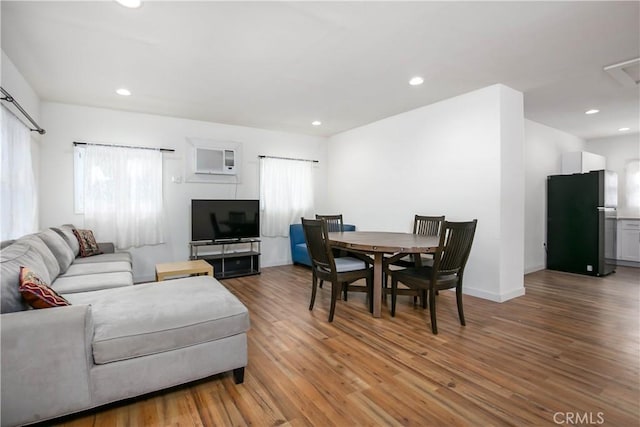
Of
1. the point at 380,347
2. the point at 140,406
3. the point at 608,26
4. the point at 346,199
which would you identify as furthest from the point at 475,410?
the point at 346,199

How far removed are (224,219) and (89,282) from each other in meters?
2.34

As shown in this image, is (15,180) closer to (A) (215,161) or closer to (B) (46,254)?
(B) (46,254)

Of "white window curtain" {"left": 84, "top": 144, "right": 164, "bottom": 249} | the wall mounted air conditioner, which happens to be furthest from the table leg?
"white window curtain" {"left": 84, "top": 144, "right": 164, "bottom": 249}

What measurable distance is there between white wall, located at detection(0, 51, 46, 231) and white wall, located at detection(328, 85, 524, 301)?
4.48 m

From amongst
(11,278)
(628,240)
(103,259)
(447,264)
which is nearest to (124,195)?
(103,259)

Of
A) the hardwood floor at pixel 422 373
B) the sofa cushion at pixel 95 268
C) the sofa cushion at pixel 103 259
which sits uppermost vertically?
the sofa cushion at pixel 103 259

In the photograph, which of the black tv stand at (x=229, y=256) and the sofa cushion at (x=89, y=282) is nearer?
A: the sofa cushion at (x=89, y=282)

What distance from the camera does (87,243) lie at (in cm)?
375

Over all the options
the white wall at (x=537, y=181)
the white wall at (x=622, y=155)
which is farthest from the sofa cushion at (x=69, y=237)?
the white wall at (x=622, y=155)

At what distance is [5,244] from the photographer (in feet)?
7.59

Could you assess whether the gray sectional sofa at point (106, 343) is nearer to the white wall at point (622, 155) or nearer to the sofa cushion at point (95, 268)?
the sofa cushion at point (95, 268)

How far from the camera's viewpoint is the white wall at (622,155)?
586 cm

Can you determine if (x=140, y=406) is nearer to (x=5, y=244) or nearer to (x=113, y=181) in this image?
(x=5, y=244)

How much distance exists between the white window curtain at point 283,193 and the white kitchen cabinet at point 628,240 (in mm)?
5855
